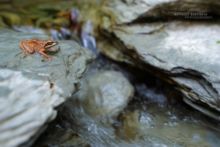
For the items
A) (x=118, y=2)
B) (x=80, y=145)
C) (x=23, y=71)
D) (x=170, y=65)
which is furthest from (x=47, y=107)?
(x=118, y=2)

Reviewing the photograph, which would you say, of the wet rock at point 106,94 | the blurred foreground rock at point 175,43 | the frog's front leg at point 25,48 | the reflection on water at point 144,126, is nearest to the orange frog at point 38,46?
the frog's front leg at point 25,48

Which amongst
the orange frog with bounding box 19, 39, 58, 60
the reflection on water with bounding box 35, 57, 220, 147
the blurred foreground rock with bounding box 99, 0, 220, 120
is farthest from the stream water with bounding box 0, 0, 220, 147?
the orange frog with bounding box 19, 39, 58, 60

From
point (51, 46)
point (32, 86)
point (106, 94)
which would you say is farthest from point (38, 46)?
point (106, 94)

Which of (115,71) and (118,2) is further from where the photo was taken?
(118,2)

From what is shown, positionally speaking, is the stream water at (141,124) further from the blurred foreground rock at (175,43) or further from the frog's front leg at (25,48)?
the frog's front leg at (25,48)

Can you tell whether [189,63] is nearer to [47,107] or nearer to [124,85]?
[124,85]

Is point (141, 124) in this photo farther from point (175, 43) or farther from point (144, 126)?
point (175, 43)
